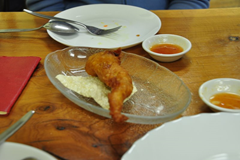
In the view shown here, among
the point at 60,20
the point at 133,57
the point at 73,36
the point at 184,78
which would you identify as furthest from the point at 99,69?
the point at 60,20

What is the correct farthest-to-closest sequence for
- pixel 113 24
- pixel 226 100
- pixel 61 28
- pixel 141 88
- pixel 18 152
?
pixel 113 24
pixel 61 28
pixel 141 88
pixel 226 100
pixel 18 152

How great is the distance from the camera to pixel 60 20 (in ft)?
5.12

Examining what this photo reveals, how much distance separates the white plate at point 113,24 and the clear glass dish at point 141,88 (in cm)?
18

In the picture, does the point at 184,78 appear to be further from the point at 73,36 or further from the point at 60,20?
the point at 60,20

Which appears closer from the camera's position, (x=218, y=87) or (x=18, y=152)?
(x=18, y=152)

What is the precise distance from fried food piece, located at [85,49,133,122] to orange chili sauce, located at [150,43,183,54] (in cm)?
32

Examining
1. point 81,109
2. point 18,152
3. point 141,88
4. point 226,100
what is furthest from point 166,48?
point 18,152

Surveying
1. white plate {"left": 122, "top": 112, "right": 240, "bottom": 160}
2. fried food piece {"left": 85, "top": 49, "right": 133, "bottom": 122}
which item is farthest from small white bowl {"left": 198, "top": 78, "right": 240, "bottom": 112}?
fried food piece {"left": 85, "top": 49, "right": 133, "bottom": 122}

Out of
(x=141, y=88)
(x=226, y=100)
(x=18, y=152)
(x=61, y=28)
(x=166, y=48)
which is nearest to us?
(x=18, y=152)

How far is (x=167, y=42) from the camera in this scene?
139 centimetres

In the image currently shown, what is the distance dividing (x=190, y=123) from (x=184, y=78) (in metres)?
0.42

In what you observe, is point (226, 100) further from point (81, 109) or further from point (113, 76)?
point (81, 109)

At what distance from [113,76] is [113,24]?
0.79 meters

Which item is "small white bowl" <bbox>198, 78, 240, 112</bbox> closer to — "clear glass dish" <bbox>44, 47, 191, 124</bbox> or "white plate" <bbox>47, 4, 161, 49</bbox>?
"clear glass dish" <bbox>44, 47, 191, 124</bbox>
